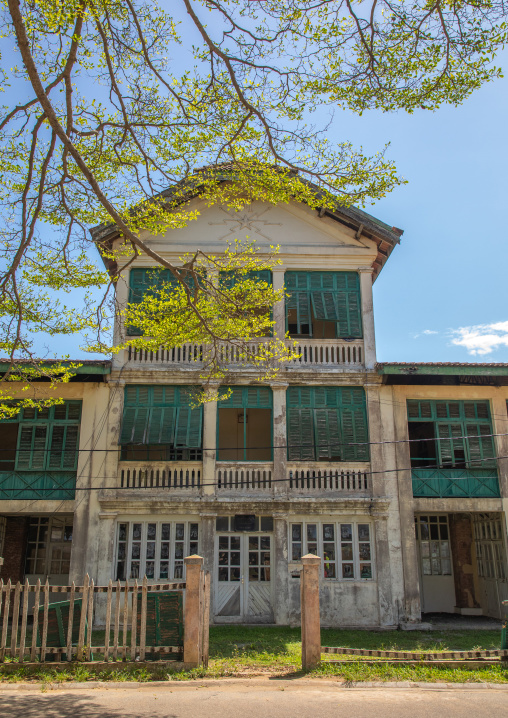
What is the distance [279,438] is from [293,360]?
205 cm

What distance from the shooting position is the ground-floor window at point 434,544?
Result: 17.8m

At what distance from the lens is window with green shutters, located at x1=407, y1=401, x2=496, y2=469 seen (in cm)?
1580

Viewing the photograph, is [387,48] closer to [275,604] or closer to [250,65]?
[250,65]

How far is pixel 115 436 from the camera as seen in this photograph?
15.6 metres

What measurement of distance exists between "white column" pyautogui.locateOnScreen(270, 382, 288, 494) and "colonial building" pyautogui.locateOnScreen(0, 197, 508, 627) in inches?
1.4

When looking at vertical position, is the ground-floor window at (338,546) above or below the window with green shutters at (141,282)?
below

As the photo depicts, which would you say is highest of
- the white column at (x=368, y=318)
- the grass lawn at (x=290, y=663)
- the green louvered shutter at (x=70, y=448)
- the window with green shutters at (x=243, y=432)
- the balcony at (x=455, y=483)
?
the white column at (x=368, y=318)

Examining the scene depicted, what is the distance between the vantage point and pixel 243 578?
14.9 metres

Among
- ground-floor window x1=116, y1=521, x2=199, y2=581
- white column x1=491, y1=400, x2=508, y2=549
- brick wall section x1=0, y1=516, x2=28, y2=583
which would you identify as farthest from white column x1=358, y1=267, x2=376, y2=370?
brick wall section x1=0, y1=516, x2=28, y2=583

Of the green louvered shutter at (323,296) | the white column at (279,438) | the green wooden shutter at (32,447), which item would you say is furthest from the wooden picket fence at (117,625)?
the green louvered shutter at (323,296)

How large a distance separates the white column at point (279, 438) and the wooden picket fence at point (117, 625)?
6.30m

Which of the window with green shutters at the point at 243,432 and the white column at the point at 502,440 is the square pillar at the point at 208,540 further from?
the white column at the point at 502,440

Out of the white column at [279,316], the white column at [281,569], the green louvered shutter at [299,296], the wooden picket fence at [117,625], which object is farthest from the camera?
the green louvered shutter at [299,296]

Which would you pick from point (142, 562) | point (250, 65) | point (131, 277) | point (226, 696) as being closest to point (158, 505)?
point (142, 562)
